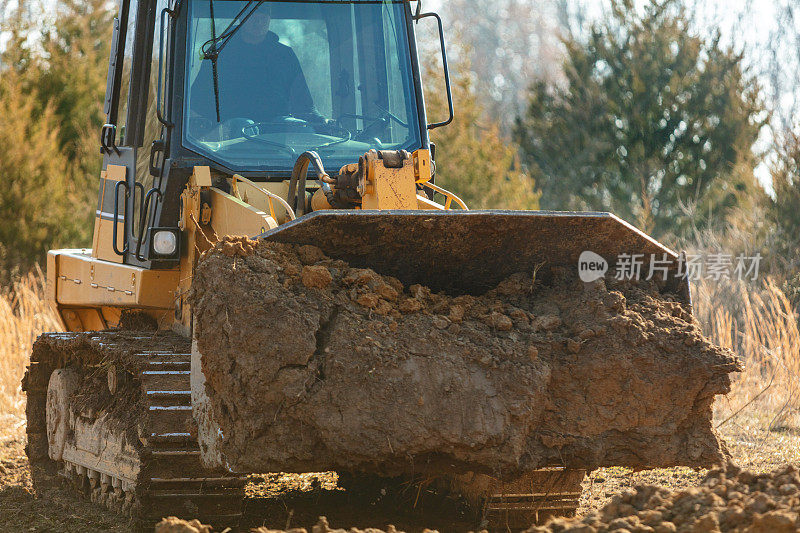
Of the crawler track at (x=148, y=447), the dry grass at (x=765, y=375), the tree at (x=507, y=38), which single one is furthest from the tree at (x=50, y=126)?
the tree at (x=507, y=38)


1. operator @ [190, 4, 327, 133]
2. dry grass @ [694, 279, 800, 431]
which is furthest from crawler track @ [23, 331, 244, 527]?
dry grass @ [694, 279, 800, 431]

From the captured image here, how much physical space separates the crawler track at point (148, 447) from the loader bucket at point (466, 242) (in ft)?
3.07

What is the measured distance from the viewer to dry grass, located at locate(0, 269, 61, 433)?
27.2 ft

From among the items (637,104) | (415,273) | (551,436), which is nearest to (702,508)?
(551,436)

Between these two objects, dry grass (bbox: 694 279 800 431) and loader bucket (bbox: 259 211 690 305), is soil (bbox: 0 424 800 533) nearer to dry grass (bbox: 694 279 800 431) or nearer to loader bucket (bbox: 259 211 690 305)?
dry grass (bbox: 694 279 800 431)

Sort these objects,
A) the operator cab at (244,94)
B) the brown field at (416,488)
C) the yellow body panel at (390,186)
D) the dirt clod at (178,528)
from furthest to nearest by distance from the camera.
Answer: the operator cab at (244,94) → the brown field at (416,488) → the yellow body panel at (390,186) → the dirt clod at (178,528)

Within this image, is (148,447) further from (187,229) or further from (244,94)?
(244,94)

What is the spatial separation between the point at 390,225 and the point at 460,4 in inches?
1501

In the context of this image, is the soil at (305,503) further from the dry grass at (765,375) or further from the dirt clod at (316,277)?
the dirt clod at (316,277)

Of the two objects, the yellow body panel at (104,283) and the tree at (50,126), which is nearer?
the yellow body panel at (104,283)

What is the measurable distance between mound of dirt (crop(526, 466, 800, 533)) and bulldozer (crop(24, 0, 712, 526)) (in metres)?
1.07

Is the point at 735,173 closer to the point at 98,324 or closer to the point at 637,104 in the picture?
the point at 637,104

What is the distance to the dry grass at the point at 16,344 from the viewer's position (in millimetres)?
8305

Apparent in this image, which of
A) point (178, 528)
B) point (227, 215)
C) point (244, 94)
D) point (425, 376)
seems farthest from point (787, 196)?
point (178, 528)
